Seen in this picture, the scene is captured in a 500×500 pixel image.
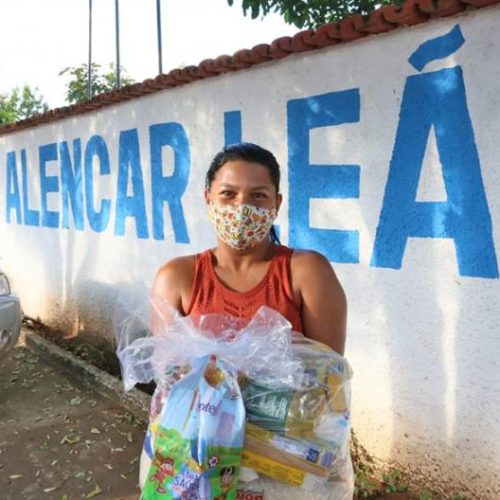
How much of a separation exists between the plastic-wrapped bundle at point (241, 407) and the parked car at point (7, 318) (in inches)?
116

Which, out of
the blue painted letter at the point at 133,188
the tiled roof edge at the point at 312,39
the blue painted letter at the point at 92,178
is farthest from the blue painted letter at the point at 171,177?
the blue painted letter at the point at 92,178

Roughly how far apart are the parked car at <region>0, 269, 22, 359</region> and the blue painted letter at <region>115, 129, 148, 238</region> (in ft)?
3.67

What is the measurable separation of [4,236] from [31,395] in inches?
135

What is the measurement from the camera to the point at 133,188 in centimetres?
489

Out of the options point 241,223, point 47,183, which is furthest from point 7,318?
point 241,223

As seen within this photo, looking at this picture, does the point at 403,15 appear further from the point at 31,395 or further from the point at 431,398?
the point at 31,395

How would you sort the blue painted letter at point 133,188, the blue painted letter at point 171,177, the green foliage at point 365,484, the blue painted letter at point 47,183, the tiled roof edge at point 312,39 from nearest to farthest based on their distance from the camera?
1. the tiled roof edge at point 312,39
2. the green foliage at point 365,484
3. the blue painted letter at point 171,177
4. the blue painted letter at point 133,188
5. the blue painted letter at point 47,183

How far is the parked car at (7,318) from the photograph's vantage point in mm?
4223

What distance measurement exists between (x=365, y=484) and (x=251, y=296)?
192 cm

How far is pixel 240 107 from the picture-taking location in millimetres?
3840

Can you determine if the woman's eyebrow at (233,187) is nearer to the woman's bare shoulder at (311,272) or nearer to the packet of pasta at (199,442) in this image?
the woman's bare shoulder at (311,272)

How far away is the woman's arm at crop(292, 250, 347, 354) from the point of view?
5.32 feet

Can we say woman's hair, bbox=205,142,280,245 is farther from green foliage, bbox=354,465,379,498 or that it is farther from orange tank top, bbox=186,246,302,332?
green foliage, bbox=354,465,379,498

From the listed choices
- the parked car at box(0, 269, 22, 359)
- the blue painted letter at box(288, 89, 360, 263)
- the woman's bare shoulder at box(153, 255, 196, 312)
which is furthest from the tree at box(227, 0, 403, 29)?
the woman's bare shoulder at box(153, 255, 196, 312)
